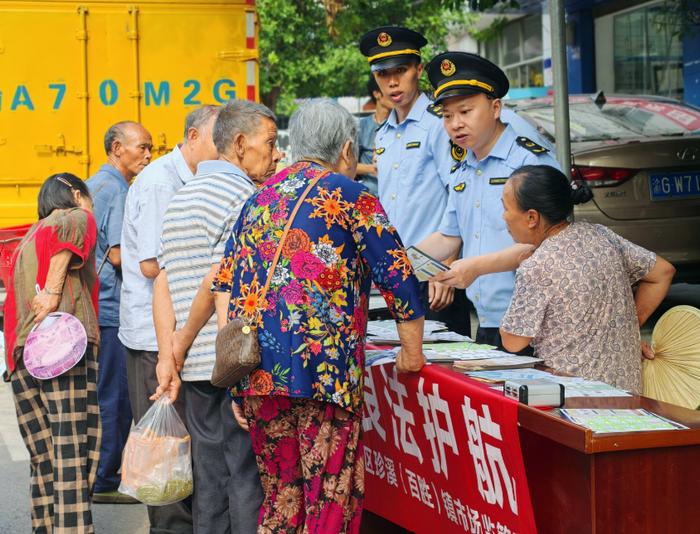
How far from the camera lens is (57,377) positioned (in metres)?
4.77

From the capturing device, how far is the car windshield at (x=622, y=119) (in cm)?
929

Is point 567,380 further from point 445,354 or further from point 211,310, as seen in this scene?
point 211,310

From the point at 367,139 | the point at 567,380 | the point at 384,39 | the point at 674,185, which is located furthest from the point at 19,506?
the point at 674,185

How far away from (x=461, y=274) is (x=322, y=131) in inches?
41.2

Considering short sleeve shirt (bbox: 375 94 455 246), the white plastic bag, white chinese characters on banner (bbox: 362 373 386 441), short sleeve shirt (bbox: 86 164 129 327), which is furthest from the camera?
short sleeve shirt (bbox: 86 164 129 327)

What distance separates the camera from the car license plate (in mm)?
8625

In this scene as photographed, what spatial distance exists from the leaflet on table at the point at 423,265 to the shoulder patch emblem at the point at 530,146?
Result: 1.99 feet

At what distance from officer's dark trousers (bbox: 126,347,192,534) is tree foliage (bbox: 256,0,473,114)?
16.8 meters

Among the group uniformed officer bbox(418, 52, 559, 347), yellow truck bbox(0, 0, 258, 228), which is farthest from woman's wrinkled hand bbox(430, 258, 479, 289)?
yellow truck bbox(0, 0, 258, 228)

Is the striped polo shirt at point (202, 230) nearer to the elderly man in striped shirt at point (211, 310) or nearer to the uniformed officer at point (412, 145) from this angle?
the elderly man in striped shirt at point (211, 310)

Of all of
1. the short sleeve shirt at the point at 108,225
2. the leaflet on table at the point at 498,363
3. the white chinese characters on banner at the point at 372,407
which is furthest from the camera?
the short sleeve shirt at the point at 108,225

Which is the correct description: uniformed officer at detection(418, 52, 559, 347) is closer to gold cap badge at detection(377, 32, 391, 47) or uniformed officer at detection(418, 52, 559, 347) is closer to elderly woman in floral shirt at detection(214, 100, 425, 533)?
gold cap badge at detection(377, 32, 391, 47)

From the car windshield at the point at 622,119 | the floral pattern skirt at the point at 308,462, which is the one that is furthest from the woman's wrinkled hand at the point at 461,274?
→ the car windshield at the point at 622,119

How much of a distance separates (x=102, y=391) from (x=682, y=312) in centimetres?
330
